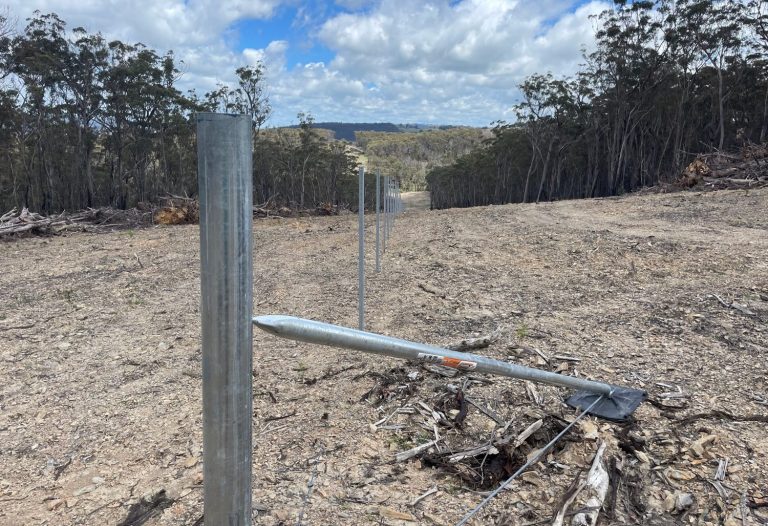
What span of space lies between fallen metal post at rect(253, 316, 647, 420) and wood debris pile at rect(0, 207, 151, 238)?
1436cm

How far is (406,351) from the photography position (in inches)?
60.6

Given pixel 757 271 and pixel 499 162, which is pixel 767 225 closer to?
pixel 757 271

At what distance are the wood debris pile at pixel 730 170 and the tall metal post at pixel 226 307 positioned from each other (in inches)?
735

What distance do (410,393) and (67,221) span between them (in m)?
15.3

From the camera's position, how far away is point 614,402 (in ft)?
9.92

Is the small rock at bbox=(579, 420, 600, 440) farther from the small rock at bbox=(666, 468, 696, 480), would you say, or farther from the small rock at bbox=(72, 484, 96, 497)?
the small rock at bbox=(72, 484, 96, 497)

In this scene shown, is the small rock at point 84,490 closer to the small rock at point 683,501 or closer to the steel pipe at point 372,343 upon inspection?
the steel pipe at point 372,343

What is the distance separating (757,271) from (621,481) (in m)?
5.45

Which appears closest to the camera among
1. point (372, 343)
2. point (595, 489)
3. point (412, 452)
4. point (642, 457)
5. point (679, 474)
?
point (372, 343)

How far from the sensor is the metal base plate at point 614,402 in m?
2.92

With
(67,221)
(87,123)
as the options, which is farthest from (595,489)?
(87,123)

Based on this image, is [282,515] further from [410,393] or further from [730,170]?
[730,170]

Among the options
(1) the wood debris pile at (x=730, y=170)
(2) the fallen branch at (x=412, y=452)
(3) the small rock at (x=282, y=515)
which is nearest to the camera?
(3) the small rock at (x=282, y=515)

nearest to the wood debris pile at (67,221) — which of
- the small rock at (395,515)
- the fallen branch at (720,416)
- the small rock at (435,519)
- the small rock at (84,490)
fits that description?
the small rock at (84,490)
